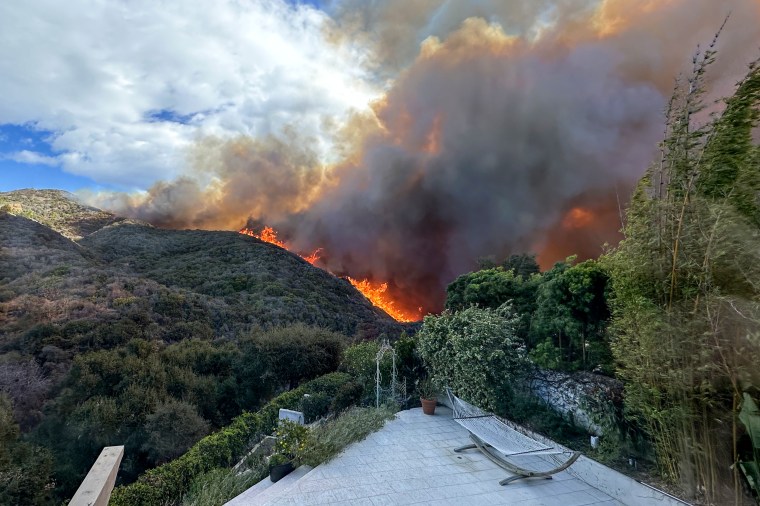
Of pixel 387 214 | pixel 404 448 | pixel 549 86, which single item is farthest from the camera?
pixel 387 214

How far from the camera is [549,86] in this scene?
11.5 m

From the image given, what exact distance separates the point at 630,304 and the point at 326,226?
2086 centimetres

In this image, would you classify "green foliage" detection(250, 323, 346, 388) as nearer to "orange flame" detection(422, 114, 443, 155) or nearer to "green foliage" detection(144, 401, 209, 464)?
"green foliage" detection(144, 401, 209, 464)

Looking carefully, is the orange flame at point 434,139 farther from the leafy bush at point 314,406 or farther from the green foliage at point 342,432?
the leafy bush at point 314,406

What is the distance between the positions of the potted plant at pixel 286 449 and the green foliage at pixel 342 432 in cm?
11

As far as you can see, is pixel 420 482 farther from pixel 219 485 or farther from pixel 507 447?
pixel 219 485

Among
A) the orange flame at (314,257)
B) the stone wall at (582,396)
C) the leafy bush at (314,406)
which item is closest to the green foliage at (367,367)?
the leafy bush at (314,406)

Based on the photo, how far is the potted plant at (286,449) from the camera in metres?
5.51

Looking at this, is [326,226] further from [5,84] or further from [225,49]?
[5,84]

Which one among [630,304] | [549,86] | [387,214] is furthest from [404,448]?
[387,214]

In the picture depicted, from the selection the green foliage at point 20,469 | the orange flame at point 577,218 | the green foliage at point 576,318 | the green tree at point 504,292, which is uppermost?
the orange flame at point 577,218

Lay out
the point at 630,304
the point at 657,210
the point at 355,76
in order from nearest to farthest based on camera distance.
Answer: the point at 657,210
the point at 630,304
the point at 355,76

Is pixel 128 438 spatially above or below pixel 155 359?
below

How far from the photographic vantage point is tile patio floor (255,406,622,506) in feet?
16.3
